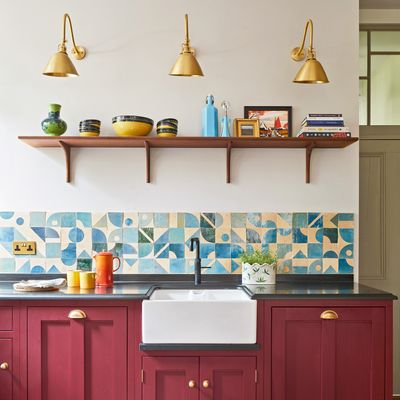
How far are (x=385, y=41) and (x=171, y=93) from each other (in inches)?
61.4

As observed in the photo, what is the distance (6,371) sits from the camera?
2.65 m

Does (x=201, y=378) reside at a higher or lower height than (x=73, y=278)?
lower

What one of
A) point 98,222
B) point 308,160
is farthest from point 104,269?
point 308,160

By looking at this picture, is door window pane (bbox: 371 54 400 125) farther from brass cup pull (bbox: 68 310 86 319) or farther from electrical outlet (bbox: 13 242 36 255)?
electrical outlet (bbox: 13 242 36 255)

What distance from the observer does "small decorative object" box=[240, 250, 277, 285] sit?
3039 mm

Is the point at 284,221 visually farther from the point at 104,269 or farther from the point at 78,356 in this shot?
the point at 78,356

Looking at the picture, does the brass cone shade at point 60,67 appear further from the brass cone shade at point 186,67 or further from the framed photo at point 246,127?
the framed photo at point 246,127

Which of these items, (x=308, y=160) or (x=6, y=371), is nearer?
(x=6, y=371)

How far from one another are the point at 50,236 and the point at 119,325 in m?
0.88

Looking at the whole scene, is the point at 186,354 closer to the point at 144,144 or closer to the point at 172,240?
the point at 172,240

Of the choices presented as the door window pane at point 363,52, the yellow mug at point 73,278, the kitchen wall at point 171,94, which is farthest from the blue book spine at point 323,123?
the yellow mug at point 73,278

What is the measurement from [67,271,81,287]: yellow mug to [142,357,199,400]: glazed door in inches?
25.7

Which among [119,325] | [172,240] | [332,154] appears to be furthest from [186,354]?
[332,154]

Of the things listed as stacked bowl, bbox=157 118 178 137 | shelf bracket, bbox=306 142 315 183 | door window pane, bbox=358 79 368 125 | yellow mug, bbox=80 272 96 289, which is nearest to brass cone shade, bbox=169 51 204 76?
stacked bowl, bbox=157 118 178 137
